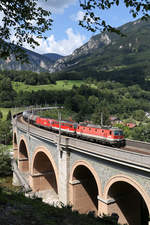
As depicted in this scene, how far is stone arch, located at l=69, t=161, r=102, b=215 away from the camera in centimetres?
2398

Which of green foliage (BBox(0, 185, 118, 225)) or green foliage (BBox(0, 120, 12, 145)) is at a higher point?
green foliage (BBox(0, 185, 118, 225))

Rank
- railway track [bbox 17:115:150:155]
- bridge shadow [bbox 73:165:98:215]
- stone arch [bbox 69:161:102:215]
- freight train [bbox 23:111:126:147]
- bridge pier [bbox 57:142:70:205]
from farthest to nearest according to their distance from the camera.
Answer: freight train [bbox 23:111:126:147]
bridge shadow [bbox 73:165:98:215]
stone arch [bbox 69:161:102:215]
bridge pier [bbox 57:142:70:205]
railway track [bbox 17:115:150:155]

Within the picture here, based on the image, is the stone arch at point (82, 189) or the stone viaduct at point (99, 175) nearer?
the stone viaduct at point (99, 175)

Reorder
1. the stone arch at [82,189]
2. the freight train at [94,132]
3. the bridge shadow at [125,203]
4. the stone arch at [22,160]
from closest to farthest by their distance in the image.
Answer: the bridge shadow at [125,203] < the stone arch at [82,189] < the freight train at [94,132] < the stone arch at [22,160]

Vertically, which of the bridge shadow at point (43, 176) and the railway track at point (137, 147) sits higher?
the railway track at point (137, 147)

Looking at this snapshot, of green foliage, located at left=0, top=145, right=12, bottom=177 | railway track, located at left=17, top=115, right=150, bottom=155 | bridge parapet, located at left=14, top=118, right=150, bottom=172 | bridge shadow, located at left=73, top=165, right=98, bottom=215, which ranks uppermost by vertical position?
bridge parapet, located at left=14, top=118, right=150, bottom=172

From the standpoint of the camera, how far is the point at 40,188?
117 feet

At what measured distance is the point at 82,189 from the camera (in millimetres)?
24812

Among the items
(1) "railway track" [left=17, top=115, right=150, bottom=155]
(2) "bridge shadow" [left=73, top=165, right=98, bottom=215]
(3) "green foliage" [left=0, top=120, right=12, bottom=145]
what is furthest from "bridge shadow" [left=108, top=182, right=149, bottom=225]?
(3) "green foliage" [left=0, top=120, right=12, bottom=145]

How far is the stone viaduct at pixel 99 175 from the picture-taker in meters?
16.5

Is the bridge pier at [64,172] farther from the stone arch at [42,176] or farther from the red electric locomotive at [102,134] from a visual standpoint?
the stone arch at [42,176]

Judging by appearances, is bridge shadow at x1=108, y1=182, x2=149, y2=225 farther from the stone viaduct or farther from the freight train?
the freight train

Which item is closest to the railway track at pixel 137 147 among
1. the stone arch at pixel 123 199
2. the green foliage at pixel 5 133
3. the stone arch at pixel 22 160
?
the stone arch at pixel 123 199

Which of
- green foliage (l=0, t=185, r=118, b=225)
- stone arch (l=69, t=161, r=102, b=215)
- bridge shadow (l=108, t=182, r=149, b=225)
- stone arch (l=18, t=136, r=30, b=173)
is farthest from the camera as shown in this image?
stone arch (l=18, t=136, r=30, b=173)
